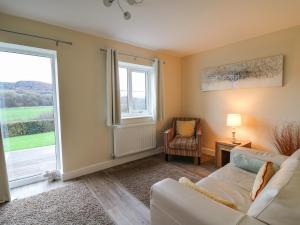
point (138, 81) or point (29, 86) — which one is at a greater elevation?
point (138, 81)

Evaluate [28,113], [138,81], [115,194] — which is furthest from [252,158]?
[28,113]

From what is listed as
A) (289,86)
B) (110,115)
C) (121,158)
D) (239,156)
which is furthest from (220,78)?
(121,158)

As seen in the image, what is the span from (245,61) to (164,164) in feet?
7.85

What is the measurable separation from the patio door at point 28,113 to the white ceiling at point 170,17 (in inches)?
22.5

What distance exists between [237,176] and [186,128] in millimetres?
1845

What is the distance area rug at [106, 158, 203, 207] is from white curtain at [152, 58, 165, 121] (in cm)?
99

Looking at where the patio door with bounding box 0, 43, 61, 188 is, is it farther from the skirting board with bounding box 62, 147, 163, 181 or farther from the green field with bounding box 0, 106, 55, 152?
the skirting board with bounding box 62, 147, 163, 181

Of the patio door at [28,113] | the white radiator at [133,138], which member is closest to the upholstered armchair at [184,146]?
the white radiator at [133,138]

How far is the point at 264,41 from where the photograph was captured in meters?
2.75

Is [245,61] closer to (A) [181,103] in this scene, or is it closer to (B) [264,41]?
(B) [264,41]

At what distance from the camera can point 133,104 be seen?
350 cm

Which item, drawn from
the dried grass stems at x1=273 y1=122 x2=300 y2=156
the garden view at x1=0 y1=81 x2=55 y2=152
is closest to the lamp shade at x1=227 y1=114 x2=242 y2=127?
the dried grass stems at x1=273 y1=122 x2=300 y2=156

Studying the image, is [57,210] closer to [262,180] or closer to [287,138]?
[262,180]

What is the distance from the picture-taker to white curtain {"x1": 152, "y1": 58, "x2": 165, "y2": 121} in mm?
3479
